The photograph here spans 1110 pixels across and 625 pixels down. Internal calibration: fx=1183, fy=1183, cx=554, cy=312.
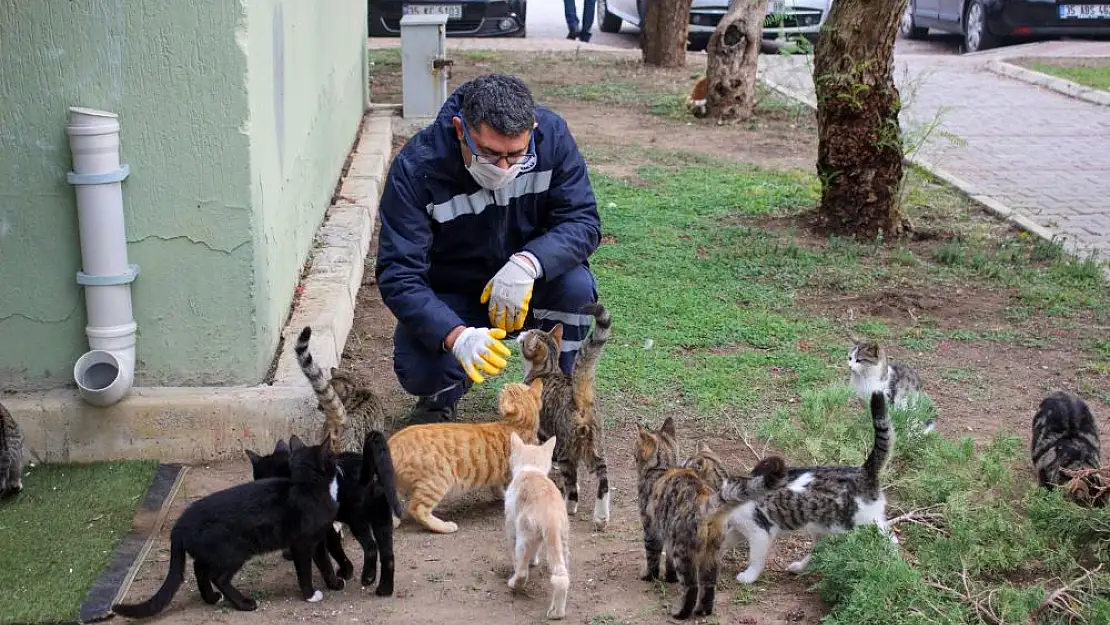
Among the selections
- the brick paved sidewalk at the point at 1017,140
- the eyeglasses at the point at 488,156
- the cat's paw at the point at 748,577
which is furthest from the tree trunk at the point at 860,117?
the cat's paw at the point at 748,577

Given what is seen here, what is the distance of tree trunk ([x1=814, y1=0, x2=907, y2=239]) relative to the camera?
8.48 metres

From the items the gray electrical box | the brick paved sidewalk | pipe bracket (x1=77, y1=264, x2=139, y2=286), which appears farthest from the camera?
the gray electrical box

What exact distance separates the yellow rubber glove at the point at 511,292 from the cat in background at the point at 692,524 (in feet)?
4.72

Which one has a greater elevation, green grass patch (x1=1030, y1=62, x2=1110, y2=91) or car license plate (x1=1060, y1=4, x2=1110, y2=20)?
car license plate (x1=1060, y1=4, x2=1110, y2=20)

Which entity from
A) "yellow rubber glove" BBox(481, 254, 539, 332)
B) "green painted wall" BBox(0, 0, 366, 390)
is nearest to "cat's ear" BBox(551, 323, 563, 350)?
"yellow rubber glove" BBox(481, 254, 539, 332)

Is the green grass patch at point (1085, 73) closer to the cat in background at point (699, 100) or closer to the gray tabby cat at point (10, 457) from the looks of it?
the cat in background at point (699, 100)

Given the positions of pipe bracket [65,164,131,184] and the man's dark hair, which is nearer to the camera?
pipe bracket [65,164,131,184]

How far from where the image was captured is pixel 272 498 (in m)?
3.99

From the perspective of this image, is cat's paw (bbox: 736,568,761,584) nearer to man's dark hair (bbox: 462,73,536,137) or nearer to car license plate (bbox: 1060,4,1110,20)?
man's dark hair (bbox: 462,73,536,137)

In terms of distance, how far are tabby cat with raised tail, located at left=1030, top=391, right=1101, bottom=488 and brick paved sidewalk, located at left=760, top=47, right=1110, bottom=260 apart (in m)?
4.04

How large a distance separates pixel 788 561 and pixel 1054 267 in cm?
459

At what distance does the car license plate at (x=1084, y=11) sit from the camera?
18719mm

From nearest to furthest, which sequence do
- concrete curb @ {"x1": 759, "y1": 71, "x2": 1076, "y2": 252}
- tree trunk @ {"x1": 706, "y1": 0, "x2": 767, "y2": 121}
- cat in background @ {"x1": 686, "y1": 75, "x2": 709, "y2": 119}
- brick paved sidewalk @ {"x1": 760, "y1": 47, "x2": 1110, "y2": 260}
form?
concrete curb @ {"x1": 759, "y1": 71, "x2": 1076, "y2": 252} → brick paved sidewalk @ {"x1": 760, "y1": 47, "x2": 1110, "y2": 260} → tree trunk @ {"x1": 706, "y1": 0, "x2": 767, "y2": 121} → cat in background @ {"x1": 686, "y1": 75, "x2": 709, "y2": 119}

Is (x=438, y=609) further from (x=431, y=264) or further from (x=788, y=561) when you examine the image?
(x=431, y=264)
